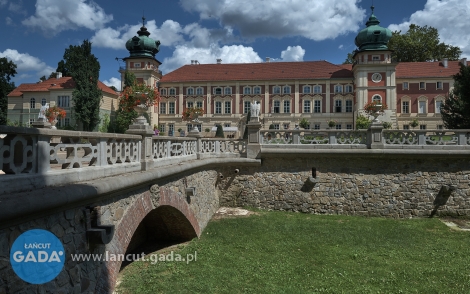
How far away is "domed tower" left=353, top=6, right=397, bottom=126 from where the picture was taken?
44812 mm

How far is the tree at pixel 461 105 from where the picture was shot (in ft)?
86.6

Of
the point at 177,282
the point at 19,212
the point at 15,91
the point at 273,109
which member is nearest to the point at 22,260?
the point at 19,212

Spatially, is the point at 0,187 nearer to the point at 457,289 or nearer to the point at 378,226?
the point at 457,289

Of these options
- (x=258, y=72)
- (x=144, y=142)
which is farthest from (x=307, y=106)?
(x=144, y=142)

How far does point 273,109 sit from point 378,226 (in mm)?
38853

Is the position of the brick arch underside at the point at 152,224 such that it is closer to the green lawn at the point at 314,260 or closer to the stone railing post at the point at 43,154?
the green lawn at the point at 314,260

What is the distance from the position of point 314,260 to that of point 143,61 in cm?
4699

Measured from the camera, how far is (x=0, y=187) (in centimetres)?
342

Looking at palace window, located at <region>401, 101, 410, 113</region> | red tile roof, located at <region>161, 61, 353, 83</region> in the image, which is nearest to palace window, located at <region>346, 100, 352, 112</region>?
Answer: red tile roof, located at <region>161, 61, 353, 83</region>

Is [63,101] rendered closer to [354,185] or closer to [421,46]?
[354,185]

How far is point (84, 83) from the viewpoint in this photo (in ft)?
133

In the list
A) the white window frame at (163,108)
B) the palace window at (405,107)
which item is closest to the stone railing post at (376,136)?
the palace window at (405,107)

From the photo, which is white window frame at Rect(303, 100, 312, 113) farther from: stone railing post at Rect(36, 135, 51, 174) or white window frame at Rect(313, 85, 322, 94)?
stone railing post at Rect(36, 135, 51, 174)

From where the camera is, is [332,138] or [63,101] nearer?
[332,138]
